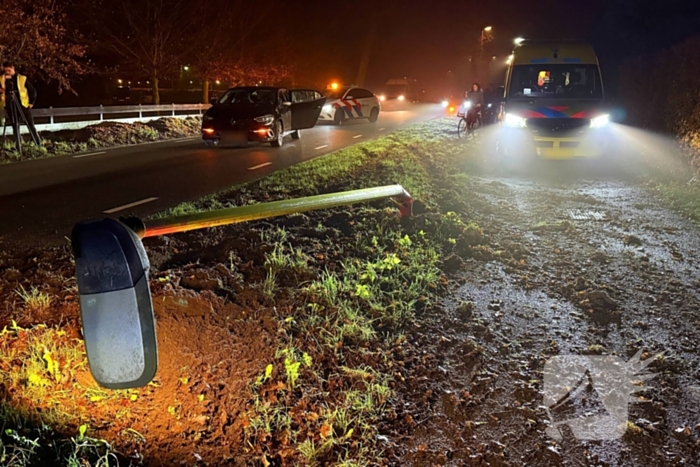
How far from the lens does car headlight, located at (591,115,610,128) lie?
11219mm

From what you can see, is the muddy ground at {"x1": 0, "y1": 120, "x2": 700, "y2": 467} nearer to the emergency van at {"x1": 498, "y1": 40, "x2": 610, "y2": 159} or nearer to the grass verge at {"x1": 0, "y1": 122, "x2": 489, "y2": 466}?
the grass verge at {"x1": 0, "y1": 122, "x2": 489, "y2": 466}

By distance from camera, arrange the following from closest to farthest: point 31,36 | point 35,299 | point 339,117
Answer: point 35,299, point 31,36, point 339,117

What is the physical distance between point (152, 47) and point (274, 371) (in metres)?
23.9

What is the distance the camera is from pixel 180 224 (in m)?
3.18

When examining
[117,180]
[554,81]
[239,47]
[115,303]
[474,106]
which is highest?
[239,47]

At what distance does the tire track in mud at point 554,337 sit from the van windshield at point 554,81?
A: 5345 mm

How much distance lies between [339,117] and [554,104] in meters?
14.2

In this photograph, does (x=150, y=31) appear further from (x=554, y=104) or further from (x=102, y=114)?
(x=554, y=104)

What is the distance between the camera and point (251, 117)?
47.9 ft

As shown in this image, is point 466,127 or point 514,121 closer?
point 514,121

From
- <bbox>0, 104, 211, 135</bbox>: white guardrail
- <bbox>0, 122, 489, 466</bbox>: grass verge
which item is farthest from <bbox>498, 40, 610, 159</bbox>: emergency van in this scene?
<bbox>0, 104, 211, 135</bbox>: white guardrail

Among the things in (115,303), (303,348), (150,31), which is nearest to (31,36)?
(150,31)

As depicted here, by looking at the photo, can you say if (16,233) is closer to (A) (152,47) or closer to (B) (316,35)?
(A) (152,47)

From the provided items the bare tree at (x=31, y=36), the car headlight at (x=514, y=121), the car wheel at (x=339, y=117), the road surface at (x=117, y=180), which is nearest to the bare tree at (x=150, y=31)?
the car wheel at (x=339, y=117)
